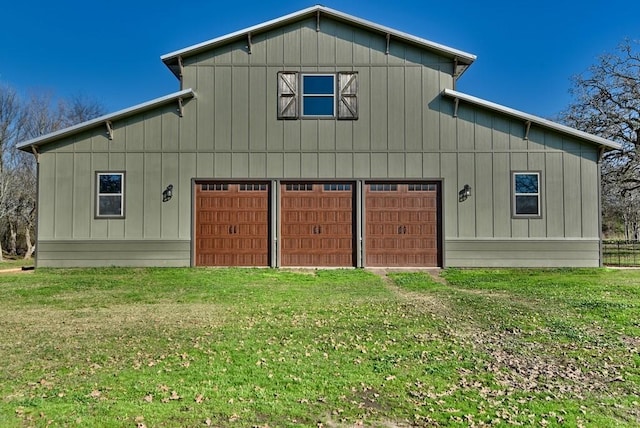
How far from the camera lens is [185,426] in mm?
3354

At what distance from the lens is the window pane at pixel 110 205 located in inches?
531

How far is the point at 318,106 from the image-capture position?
13789 millimetres

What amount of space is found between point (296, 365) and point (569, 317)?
14.9ft

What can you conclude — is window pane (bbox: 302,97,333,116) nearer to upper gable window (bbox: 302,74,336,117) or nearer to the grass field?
upper gable window (bbox: 302,74,336,117)

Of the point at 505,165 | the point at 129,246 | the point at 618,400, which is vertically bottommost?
the point at 618,400

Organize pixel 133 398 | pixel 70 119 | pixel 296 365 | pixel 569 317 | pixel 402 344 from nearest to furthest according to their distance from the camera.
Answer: pixel 133 398 < pixel 296 365 < pixel 402 344 < pixel 569 317 < pixel 70 119

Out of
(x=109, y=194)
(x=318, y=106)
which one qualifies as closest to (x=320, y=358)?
(x=318, y=106)

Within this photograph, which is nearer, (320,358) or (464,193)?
(320,358)

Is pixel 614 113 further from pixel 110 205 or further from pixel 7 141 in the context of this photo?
pixel 7 141

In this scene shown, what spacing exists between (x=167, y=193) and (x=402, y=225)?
6.91 metres

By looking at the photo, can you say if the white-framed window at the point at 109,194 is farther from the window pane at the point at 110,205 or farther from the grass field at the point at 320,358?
the grass field at the point at 320,358

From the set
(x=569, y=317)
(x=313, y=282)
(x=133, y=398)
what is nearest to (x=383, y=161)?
(x=313, y=282)

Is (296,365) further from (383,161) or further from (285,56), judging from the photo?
(285,56)

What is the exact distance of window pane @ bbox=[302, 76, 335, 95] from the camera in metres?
13.9
